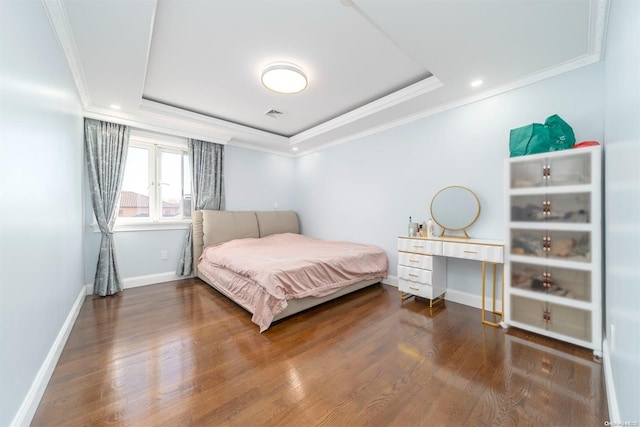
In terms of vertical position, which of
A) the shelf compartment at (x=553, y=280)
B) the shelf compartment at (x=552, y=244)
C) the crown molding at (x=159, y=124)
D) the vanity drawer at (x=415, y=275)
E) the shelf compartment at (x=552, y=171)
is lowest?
the vanity drawer at (x=415, y=275)

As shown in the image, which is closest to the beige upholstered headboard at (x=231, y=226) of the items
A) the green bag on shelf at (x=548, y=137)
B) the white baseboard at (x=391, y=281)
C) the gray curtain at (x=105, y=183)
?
the gray curtain at (x=105, y=183)

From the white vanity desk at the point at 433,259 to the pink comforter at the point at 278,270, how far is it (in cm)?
52

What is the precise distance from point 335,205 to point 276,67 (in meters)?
2.51

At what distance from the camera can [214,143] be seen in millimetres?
4102

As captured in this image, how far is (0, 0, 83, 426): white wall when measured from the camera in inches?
41.6

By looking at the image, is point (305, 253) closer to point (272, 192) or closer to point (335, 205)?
point (335, 205)

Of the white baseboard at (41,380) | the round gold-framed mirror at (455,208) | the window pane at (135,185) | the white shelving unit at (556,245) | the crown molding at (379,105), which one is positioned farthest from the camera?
the window pane at (135,185)

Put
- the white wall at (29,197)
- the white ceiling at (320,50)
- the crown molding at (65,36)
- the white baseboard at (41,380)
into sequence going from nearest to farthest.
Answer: the white wall at (29,197), the white baseboard at (41,380), the crown molding at (65,36), the white ceiling at (320,50)

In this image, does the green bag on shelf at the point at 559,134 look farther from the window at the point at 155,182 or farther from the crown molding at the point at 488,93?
the window at the point at 155,182

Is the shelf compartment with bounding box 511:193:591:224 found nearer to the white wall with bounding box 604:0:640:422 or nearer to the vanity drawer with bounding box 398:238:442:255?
the white wall with bounding box 604:0:640:422

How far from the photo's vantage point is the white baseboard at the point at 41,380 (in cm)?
116

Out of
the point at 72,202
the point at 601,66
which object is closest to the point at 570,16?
the point at 601,66

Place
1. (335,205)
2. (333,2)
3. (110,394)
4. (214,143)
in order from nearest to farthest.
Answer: (110,394) → (333,2) → (214,143) → (335,205)

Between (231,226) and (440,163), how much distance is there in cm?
322
